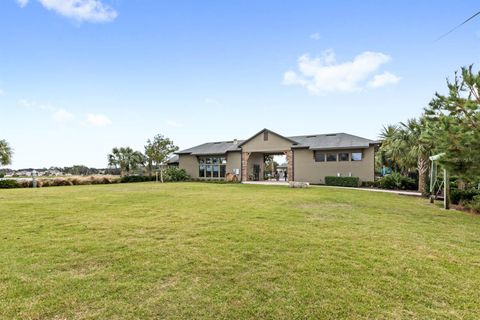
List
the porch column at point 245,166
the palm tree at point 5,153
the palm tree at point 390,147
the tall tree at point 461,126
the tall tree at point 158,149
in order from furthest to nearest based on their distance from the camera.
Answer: the tall tree at point 158,149 → the palm tree at point 5,153 → the porch column at point 245,166 → the palm tree at point 390,147 → the tall tree at point 461,126

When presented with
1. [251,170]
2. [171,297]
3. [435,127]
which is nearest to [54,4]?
[171,297]

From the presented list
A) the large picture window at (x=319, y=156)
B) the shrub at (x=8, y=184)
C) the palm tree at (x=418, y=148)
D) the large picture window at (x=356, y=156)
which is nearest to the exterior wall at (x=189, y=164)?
the large picture window at (x=319, y=156)

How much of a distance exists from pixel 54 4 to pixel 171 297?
14024 mm

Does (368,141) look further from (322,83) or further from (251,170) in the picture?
(251,170)

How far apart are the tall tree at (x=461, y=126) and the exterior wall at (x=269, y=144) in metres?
16.6

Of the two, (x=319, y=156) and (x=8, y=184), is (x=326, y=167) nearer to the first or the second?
(x=319, y=156)

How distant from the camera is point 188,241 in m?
5.17

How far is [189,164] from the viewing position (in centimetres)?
3108

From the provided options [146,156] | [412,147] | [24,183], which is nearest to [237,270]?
[412,147]

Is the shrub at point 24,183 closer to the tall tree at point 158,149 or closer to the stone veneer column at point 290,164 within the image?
the tall tree at point 158,149

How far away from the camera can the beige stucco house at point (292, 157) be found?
21.9 meters

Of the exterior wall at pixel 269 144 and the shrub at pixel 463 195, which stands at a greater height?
the exterior wall at pixel 269 144

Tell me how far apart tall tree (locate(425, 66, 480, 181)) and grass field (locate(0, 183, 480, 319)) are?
7.68 ft

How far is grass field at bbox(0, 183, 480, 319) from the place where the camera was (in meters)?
2.76
